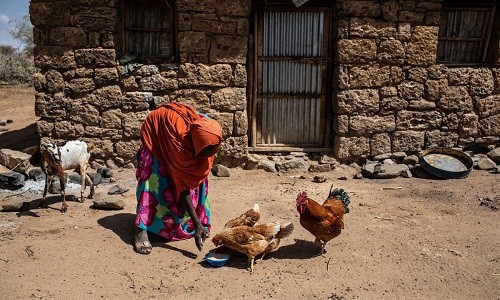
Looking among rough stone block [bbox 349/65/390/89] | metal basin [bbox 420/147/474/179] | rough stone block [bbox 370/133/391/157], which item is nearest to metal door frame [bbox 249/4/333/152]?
rough stone block [bbox 349/65/390/89]

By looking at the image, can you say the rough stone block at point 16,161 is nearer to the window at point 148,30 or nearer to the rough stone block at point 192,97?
A: the window at point 148,30

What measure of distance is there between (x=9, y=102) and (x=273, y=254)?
10.6 m

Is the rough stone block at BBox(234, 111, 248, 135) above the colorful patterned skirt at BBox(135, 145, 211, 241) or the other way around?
above

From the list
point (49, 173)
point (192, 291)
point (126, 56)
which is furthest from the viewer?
point (126, 56)

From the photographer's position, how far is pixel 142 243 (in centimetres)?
421

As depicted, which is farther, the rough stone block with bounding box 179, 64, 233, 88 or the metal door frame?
the metal door frame

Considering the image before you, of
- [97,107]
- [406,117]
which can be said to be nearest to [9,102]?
[97,107]

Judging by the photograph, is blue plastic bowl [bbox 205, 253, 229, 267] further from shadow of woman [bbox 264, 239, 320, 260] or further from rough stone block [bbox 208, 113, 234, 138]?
rough stone block [bbox 208, 113, 234, 138]

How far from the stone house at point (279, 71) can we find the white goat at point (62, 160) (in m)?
1.41

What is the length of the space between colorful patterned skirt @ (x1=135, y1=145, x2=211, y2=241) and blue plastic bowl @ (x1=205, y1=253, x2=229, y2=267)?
547mm

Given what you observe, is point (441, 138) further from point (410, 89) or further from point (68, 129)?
point (68, 129)

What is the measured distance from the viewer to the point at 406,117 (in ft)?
22.8

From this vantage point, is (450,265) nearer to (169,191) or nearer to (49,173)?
(169,191)

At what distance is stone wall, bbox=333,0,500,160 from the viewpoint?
6605 mm
